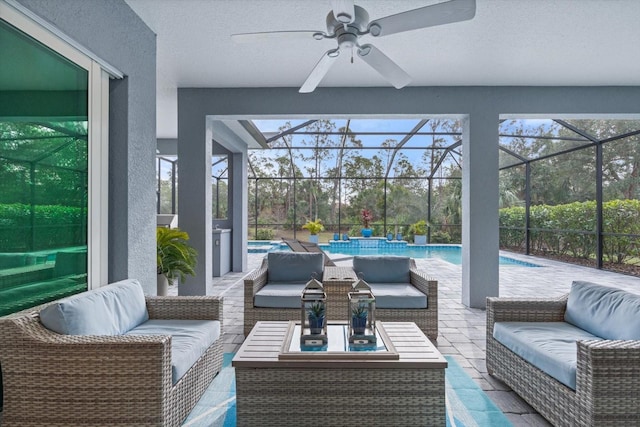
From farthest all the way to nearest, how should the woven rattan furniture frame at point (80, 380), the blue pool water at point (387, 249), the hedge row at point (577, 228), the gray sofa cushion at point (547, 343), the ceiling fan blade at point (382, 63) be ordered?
1. the blue pool water at point (387, 249)
2. the hedge row at point (577, 228)
3. the ceiling fan blade at point (382, 63)
4. the gray sofa cushion at point (547, 343)
5. the woven rattan furniture frame at point (80, 380)

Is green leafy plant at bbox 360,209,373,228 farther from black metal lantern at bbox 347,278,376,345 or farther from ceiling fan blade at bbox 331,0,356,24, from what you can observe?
ceiling fan blade at bbox 331,0,356,24

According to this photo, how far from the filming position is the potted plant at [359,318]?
2436mm

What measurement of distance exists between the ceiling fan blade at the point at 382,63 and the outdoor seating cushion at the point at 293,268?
7.02 ft

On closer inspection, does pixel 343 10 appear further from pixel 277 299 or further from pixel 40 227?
pixel 277 299

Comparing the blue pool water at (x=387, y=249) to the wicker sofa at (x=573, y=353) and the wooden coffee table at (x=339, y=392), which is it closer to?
the wicker sofa at (x=573, y=353)

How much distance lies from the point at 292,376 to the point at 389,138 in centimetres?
1179

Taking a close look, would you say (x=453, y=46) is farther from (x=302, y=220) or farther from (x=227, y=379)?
(x=302, y=220)

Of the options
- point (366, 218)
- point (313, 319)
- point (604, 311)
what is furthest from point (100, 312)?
point (366, 218)

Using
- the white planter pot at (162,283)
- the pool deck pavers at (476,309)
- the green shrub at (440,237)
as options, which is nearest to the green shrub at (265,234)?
the pool deck pavers at (476,309)

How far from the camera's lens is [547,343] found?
92.7 inches

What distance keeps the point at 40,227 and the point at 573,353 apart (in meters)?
3.34

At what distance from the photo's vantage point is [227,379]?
9.55 ft

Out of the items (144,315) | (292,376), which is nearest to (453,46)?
(292,376)

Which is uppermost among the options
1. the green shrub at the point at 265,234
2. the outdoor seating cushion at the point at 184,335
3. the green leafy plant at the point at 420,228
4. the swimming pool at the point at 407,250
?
the green leafy plant at the point at 420,228
